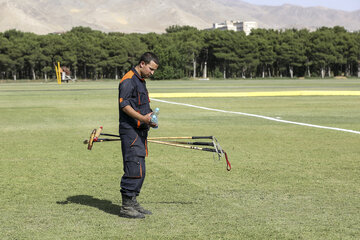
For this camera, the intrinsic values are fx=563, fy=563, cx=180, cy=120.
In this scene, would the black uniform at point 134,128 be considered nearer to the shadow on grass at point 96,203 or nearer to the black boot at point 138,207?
the black boot at point 138,207

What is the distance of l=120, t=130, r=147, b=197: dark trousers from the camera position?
686 cm

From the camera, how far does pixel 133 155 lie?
686 cm

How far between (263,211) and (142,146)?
1.79 m

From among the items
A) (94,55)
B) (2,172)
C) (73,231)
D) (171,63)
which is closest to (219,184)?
(73,231)

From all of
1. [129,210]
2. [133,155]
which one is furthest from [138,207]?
[133,155]

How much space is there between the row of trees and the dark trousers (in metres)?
118

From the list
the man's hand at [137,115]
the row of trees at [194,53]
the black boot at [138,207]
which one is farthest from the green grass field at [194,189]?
the row of trees at [194,53]

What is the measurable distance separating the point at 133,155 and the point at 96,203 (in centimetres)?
129

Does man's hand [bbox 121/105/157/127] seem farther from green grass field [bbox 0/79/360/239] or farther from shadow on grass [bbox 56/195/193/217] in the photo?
shadow on grass [bbox 56/195/193/217]

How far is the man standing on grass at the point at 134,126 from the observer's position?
6.80m

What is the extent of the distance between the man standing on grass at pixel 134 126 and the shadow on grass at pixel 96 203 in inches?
17.4

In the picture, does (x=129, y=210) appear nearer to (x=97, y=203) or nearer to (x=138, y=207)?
(x=138, y=207)

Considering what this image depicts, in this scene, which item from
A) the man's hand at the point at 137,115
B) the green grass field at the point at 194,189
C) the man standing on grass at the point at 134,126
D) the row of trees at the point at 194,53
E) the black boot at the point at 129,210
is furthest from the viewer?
the row of trees at the point at 194,53

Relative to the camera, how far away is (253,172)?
10.1 meters
